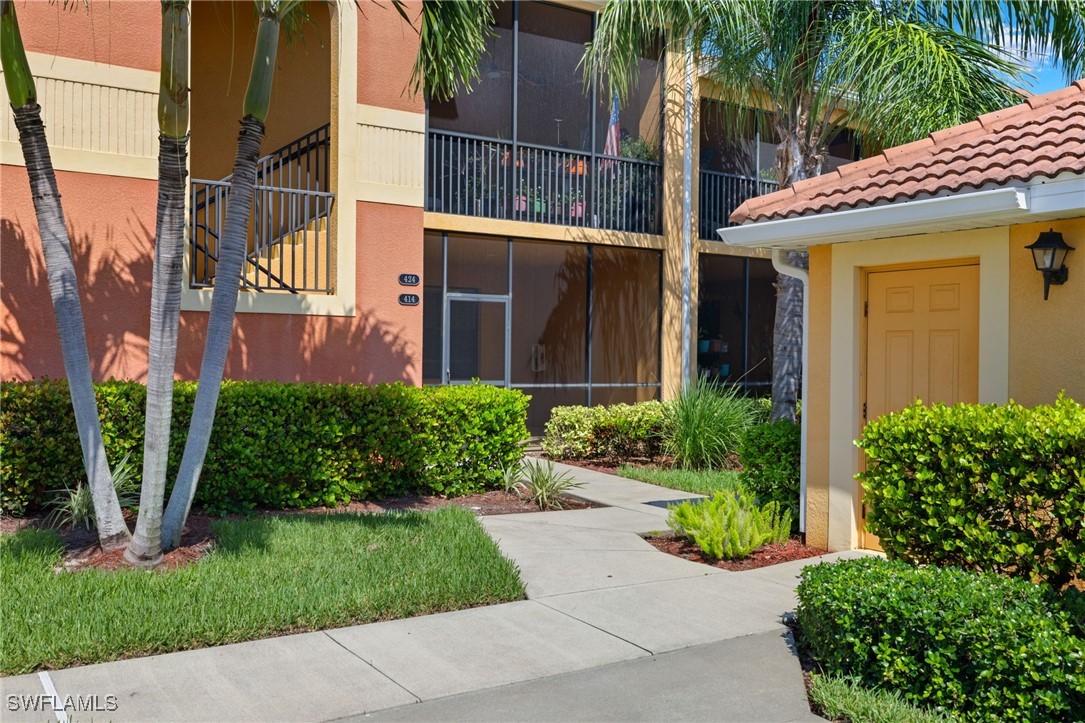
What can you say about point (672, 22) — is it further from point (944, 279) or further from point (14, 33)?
point (14, 33)

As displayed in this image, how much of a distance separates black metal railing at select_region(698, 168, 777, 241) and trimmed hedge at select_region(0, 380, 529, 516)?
8030 mm

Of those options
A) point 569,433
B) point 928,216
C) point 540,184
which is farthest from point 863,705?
point 540,184

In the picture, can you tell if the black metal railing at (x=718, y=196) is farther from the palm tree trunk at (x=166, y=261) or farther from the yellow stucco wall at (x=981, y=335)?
the palm tree trunk at (x=166, y=261)

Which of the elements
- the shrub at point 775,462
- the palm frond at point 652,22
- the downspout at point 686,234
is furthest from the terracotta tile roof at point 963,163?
the downspout at point 686,234

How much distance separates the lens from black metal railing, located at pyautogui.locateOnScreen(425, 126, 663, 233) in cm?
1420

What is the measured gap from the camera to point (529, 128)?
15211 mm

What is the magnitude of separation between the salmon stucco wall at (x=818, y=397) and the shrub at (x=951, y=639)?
2721 millimetres

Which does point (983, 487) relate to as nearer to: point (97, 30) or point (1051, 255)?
point (1051, 255)

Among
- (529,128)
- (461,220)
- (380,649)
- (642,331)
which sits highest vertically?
(529,128)

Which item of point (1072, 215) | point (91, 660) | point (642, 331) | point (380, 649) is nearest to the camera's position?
point (91, 660)

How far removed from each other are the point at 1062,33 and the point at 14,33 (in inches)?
460

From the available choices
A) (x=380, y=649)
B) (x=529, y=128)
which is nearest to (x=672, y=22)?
(x=529, y=128)

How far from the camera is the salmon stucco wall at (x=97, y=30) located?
9.54m

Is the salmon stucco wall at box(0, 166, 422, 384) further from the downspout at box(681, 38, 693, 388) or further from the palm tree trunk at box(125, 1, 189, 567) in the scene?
the downspout at box(681, 38, 693, 388)
